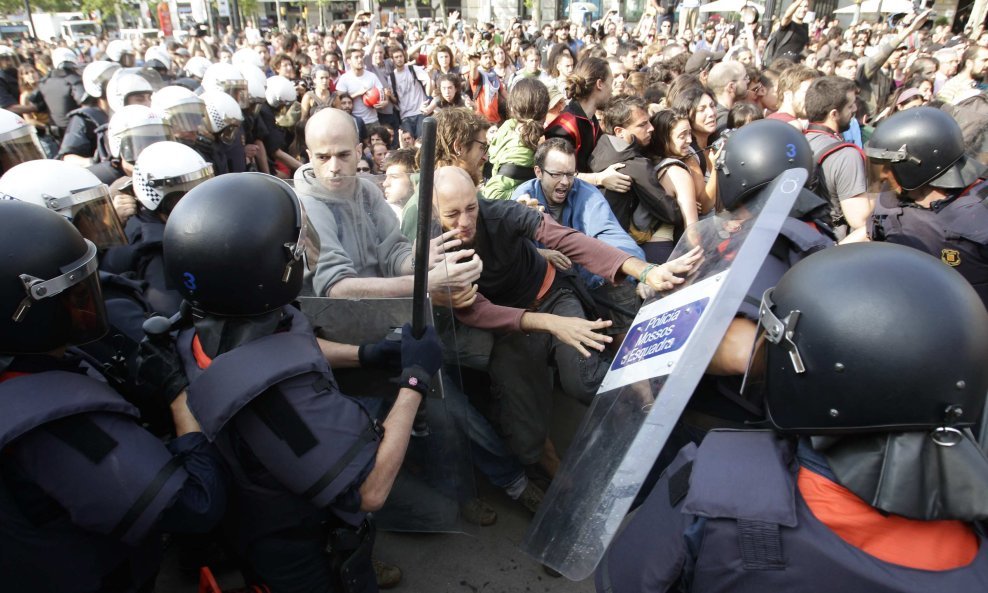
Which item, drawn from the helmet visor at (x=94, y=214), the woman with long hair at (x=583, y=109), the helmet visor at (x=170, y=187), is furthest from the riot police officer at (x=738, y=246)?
the helmet visor at (x=94, y=214)

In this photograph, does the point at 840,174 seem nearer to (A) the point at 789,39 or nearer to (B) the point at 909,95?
(B) the point at 909,95

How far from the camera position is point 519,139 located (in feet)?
13.6

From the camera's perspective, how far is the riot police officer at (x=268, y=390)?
1438 mm

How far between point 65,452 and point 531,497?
2.07 m

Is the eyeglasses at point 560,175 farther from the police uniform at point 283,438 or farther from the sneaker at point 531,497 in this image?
the police uniform at point 283,438

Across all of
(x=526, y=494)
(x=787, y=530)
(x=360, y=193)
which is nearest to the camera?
(x=787, y=530)

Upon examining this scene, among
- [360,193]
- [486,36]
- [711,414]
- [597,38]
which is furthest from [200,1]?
[711,414]

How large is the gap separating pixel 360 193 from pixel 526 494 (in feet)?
5.48

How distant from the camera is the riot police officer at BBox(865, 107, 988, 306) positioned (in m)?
2.62

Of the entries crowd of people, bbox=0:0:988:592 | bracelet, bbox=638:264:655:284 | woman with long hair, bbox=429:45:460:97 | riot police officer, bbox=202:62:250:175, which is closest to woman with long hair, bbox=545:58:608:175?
crowd of people, bbox=0:0:988:592

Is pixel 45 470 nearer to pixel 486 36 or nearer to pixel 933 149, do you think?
pixel 933 149

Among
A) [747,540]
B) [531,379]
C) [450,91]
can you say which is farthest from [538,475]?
[450,91]

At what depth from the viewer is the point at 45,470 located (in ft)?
4.18

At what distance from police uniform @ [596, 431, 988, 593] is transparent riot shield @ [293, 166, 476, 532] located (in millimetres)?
965
